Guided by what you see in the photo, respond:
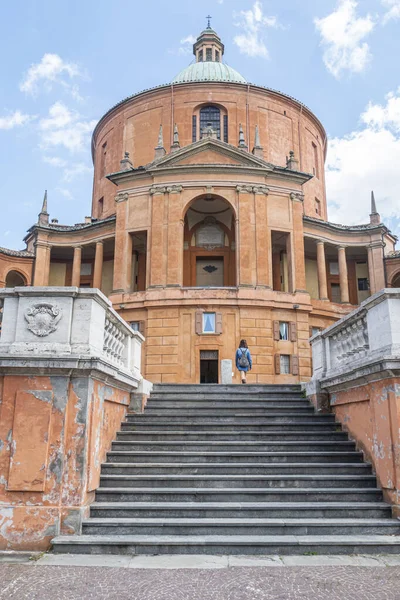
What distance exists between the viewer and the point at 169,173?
1033 inches

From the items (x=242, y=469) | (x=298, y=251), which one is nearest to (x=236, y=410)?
(x=242, y=469)

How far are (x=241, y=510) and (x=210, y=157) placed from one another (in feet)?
71.0

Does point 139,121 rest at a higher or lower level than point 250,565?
higher

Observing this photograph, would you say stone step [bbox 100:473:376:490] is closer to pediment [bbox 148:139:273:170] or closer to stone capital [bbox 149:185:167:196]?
stone capital [bbox 149:185:167:196]

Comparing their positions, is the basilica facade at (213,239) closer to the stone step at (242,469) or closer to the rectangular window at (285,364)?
the rectangular window at (285,364)

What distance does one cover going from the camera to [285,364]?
24.3m

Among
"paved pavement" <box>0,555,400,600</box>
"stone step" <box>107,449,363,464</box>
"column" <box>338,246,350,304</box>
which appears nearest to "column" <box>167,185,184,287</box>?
"column" <box>338,246,350,304</box>

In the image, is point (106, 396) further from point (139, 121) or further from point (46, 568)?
point (139, 121)

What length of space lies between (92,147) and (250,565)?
37676 millimetres

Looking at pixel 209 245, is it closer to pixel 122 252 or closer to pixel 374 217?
pixel 122 252

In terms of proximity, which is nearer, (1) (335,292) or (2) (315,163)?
(1) (335,292)

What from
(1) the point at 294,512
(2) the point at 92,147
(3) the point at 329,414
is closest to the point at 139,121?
(2) the point at 92,147

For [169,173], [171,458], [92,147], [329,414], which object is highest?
[92,147]

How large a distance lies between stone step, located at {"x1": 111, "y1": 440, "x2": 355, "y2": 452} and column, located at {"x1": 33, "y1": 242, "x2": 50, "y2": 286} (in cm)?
2301
